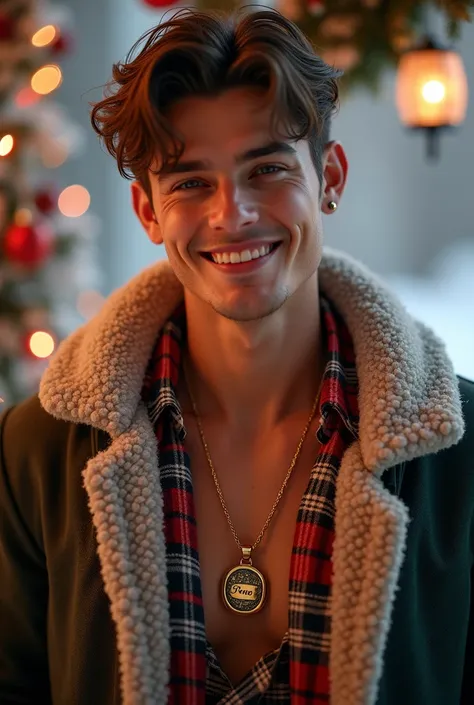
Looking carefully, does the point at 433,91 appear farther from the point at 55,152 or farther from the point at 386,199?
the point at 386,199

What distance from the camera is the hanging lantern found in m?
1.62

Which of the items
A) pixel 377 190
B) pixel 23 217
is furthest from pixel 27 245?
pixel 377 190

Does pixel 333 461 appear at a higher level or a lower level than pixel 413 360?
lower

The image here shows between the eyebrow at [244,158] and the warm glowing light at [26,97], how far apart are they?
1.06 metres

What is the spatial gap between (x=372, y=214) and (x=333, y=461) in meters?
2.20

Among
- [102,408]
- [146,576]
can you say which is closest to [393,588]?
[146,576]

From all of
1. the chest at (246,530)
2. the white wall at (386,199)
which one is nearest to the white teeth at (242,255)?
the chest at (246,530)

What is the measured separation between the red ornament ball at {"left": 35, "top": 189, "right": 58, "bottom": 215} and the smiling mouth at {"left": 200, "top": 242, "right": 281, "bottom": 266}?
1.08 meters

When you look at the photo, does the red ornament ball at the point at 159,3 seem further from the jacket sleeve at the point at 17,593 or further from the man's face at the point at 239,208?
the jacket sleeve at the point at 17,593

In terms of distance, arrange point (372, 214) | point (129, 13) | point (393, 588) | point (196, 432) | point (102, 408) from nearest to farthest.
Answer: point (393, 588), point (102, 408), point (196, 432), point (129, 13), point (372, 214)

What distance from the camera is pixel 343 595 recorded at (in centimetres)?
98

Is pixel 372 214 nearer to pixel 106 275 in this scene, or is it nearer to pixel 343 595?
pixel 106 275

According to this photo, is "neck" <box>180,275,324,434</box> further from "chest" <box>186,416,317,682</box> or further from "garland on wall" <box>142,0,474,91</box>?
"garland on wall" <box>142,0,474,91</box>

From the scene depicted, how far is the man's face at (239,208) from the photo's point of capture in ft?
3.32
